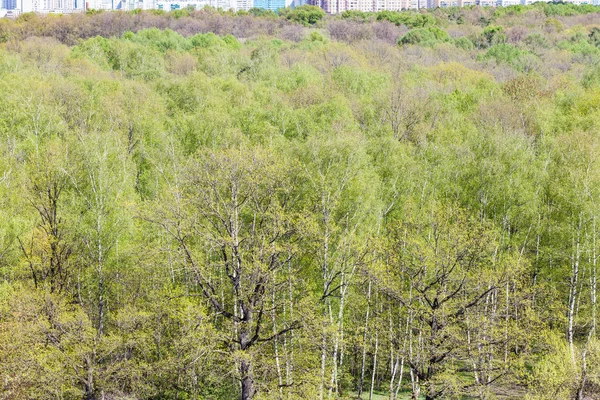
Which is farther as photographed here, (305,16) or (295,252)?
(305,16)

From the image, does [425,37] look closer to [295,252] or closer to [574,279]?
[574,279]

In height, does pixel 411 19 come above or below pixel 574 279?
above

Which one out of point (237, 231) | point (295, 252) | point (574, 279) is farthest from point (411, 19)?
point (237, 231)

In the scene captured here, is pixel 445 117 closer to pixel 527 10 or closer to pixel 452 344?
pixel 452 344

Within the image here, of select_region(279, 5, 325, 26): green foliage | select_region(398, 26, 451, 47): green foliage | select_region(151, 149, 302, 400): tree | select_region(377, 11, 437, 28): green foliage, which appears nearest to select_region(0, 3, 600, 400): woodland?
select_region(151, 149, 302, 400): tree

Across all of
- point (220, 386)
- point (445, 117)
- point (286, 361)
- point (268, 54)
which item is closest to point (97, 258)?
point (220, 386)

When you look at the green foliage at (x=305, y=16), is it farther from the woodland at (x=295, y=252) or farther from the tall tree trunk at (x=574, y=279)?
the tall tree trunk at (x=574, y=279)

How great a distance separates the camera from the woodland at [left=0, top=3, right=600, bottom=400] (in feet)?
76.4

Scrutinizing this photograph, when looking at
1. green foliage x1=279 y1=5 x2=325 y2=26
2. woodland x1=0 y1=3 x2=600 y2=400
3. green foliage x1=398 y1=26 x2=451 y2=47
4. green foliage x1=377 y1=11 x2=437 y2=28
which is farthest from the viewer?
green foliage x1=279 y1=5 x2=325 y2=26

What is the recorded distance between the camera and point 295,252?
2369cm

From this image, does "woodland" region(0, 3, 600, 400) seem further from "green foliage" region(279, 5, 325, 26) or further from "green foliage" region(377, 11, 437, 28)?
"green foliage" region(279, 5, 325, 26)

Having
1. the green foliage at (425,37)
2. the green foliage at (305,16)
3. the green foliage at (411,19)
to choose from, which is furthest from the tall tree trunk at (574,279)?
the green foliage at (305,16)

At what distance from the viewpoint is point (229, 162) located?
75.7ft

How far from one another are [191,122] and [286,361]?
23759 millimetres
